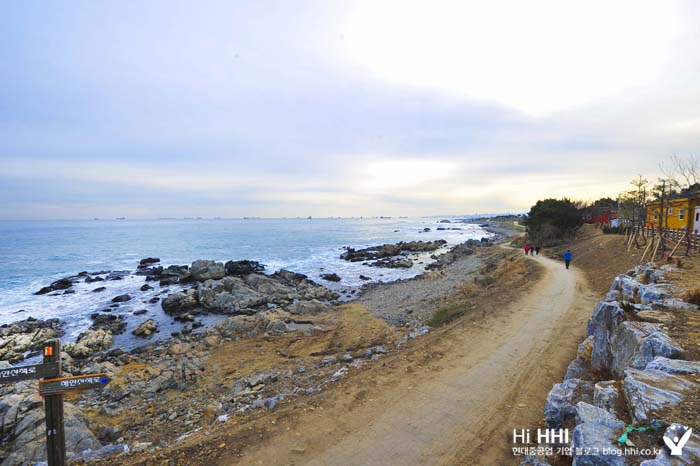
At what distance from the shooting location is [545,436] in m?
5.42

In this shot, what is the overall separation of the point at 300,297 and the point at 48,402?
72.1 feet

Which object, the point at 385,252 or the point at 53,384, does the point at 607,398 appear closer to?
the point at 53,384

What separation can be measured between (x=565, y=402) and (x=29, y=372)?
27.1 ft

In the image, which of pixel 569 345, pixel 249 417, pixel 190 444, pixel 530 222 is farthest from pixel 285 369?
pixel 530 222

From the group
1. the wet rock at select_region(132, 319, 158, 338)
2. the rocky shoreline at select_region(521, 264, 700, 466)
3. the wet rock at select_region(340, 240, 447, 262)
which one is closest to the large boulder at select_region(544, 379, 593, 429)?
the rocky shoreline at select_region(521, 264, 700, 466)

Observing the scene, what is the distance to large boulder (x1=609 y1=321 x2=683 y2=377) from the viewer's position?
5152mm

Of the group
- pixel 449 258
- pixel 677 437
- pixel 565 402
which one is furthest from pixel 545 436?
pixel 449 258

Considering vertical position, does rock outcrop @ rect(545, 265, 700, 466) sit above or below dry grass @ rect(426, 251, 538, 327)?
above

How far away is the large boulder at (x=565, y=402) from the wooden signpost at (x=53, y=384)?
692 centimetres

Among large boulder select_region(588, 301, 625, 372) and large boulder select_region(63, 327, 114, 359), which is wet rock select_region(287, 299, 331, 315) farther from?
large boulder select_region(588, 301, 625, 372)

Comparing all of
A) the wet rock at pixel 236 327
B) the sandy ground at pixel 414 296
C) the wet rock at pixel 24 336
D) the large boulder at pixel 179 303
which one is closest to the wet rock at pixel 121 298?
the large boulder at pixel 179 303

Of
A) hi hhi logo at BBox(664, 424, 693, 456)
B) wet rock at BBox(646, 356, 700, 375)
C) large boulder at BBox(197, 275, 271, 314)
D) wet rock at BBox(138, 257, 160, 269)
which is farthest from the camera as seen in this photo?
wet rock at BBox(138, 257, 160, 269)

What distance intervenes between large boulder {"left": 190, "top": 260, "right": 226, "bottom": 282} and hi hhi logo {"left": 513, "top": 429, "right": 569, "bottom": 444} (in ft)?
115

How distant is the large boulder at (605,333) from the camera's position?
6652mm
